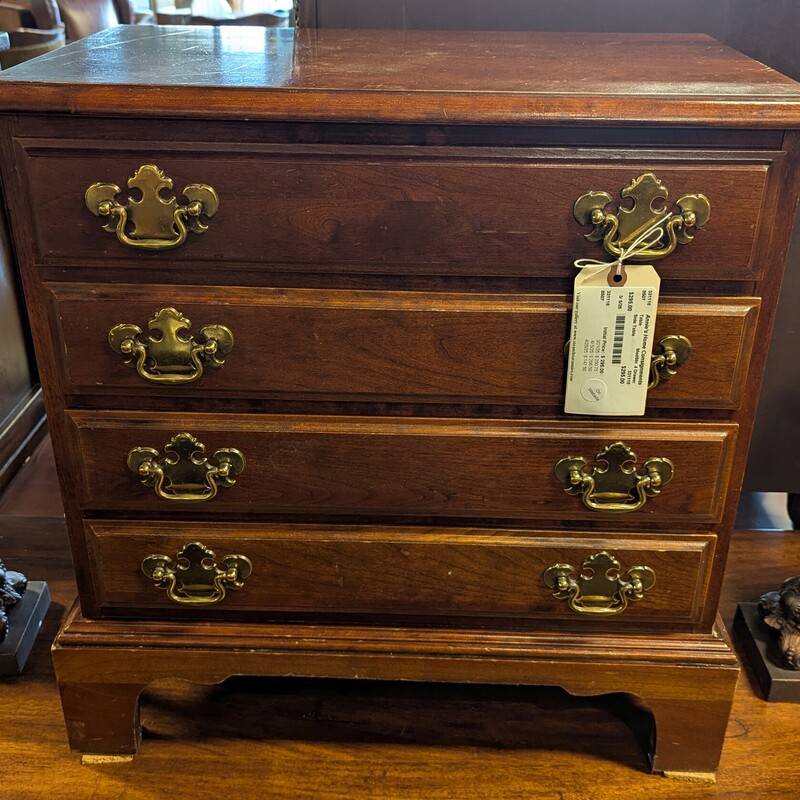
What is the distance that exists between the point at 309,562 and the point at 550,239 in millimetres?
473

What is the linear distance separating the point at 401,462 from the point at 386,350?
0.14 m

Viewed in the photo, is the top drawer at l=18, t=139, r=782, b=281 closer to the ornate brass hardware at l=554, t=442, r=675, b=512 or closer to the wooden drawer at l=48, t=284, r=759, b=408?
the wooden drawer at l=48, t=284, r=759, b=408

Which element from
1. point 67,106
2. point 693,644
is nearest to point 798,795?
point 693,644

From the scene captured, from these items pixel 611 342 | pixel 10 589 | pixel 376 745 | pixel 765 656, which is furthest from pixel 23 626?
pixel 765 656

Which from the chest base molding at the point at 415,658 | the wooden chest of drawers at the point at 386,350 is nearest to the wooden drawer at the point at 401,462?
the wooden chest of drawers at the point at 386,350

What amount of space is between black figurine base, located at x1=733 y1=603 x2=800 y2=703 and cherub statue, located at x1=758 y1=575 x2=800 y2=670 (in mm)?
13

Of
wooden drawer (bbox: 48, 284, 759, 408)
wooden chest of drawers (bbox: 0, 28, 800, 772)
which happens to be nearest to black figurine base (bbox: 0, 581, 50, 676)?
wooden chest of drawers (bbox: 0, 28, 800, 772)

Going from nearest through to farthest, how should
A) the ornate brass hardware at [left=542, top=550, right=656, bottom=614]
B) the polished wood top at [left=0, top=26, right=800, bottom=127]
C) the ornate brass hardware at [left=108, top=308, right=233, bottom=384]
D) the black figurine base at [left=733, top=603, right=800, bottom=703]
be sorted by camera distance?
the polished wood top at [left=0, top=26, right=800, bottom=127] < the ornate brass hardware at [left=108, top=308, right=233, bottom=384] < the ornate brass hardware at [left=542, top=550, right=656, bottom=614] < the black figurine base at [left=733, top=603, right=800, bottom=703]

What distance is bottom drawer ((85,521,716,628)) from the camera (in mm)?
1051

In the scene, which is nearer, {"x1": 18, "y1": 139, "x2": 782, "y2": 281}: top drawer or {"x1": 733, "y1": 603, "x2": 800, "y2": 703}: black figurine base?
{"x1": 18, "y1": 139, "x2": 782, "y2": 281}: top drawer

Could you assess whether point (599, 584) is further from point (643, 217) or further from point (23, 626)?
point (23, 626)

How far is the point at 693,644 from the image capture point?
1.09 m

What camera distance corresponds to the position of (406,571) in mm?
1071

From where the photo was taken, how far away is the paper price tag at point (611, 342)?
0.90 metres
